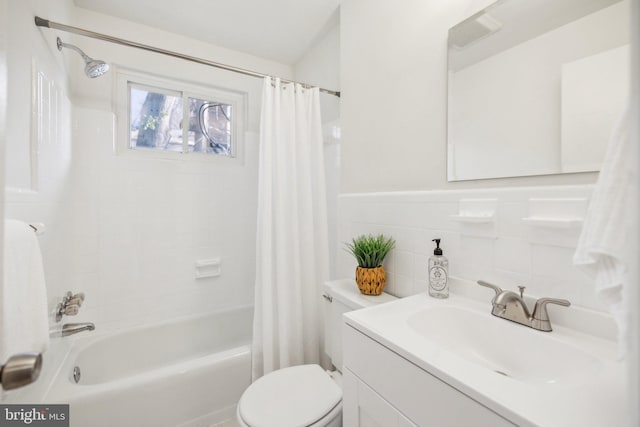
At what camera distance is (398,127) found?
126cm

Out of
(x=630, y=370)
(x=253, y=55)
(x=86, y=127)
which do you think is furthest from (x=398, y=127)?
(x=86, y=127)

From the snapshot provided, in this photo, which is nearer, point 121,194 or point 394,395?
point 394,395

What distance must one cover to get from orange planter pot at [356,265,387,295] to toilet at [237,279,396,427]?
0.10ft

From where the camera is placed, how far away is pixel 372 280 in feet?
3.83

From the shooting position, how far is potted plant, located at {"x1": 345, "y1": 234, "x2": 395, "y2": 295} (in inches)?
46.0

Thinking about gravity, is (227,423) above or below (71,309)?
below

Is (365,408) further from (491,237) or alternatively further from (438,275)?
(491,237)

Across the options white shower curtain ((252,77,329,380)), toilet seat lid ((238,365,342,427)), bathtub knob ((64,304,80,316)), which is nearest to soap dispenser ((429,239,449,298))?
toilet seat lid ((238,365,342,427))

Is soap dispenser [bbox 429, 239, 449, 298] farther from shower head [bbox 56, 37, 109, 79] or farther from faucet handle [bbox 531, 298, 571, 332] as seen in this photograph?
shower head [bbox 56, 37, 109, 79]

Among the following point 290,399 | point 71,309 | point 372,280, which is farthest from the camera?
point 71,309

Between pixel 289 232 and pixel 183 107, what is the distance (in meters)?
1.36

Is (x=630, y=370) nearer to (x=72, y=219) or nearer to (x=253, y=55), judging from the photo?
(x=72, y=219)

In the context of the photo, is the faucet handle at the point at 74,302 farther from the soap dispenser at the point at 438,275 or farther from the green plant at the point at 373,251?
the soap dispenser at the point at 438,275

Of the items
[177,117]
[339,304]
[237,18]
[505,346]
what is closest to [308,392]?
[339,304]
